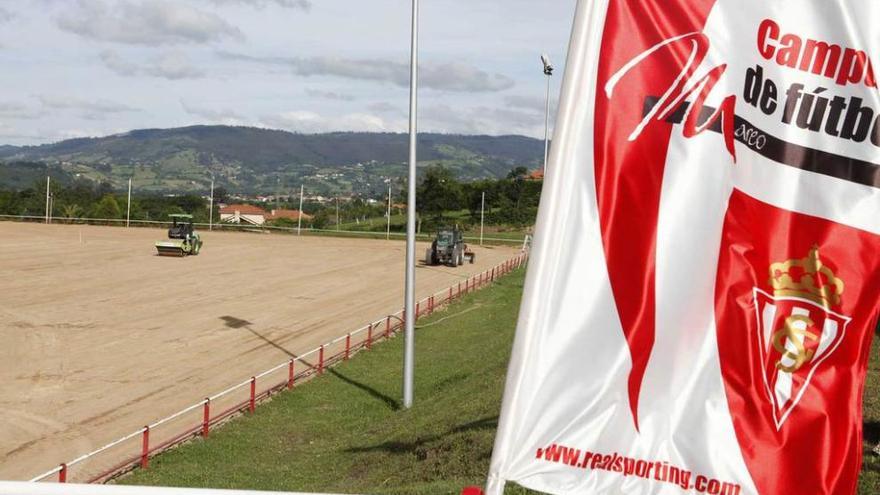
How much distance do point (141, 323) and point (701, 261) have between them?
82.1 ft

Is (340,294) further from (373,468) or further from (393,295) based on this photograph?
(373,468)

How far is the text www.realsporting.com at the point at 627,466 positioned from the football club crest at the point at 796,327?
0.34 m

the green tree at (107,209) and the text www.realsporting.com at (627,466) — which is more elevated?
the green tree at (107,209)

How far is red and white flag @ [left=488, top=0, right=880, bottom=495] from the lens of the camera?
3029 mm

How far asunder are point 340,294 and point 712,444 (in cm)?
3247

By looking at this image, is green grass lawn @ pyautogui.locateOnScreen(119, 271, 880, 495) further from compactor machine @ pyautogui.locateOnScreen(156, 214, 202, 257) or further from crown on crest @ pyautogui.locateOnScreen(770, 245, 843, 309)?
compactor machine @ pyautogui.locateOnScreen(156, 214, 202, 257)

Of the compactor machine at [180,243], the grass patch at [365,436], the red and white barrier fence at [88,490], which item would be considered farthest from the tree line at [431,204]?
the red and white barrier fence at [88,490]

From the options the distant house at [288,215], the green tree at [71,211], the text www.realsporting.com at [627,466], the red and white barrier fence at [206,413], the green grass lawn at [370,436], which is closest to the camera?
the text www.realsporting.com at [627,466]

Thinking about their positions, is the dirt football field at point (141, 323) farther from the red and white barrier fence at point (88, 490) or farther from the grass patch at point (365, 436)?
the red and white barrier fence at point (88, 490)

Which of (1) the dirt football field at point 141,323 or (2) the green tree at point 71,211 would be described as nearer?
(1) the dirt football field at point 141,323

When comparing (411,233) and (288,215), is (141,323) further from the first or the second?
(288,215)

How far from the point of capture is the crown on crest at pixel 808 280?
3062mm

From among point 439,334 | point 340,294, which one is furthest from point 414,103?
point 340,294

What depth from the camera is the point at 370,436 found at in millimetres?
15352
